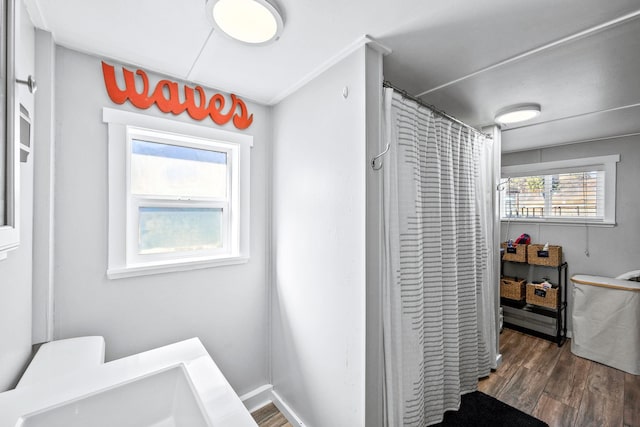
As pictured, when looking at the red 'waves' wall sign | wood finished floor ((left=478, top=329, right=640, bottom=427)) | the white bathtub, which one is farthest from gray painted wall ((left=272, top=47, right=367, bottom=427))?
wood finished floor ((left=478, top=329, right=640, bottom=427))

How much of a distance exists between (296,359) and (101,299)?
3.99 feet

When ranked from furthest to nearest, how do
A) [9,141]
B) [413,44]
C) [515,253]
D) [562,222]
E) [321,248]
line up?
[515,253], [562,222], [321,248], [413,44], [9,141]

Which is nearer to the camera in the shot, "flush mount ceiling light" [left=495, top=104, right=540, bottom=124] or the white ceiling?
the white ceiling

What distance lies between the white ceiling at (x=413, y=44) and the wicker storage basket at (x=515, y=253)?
1785 millimetres

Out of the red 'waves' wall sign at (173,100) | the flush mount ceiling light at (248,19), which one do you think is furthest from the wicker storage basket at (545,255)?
the flush mount ceiling light at (248,19)

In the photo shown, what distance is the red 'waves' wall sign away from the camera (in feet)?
4.82

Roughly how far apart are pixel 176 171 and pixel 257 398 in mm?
1753

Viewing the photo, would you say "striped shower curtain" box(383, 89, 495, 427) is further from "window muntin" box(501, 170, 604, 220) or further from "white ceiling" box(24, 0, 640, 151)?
"window muntin" box(501, 170, 604, 220)

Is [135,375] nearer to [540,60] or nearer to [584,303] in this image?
[540,60]

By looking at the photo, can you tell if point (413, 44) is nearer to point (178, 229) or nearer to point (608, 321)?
point (178, 229)

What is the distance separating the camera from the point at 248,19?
113 cm

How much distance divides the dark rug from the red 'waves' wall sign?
8.13ft

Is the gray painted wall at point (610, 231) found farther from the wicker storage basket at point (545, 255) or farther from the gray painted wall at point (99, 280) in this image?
the gray painted wall at point (99, 280)

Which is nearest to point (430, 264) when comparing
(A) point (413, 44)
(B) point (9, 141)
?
(A) point (413, 44)
